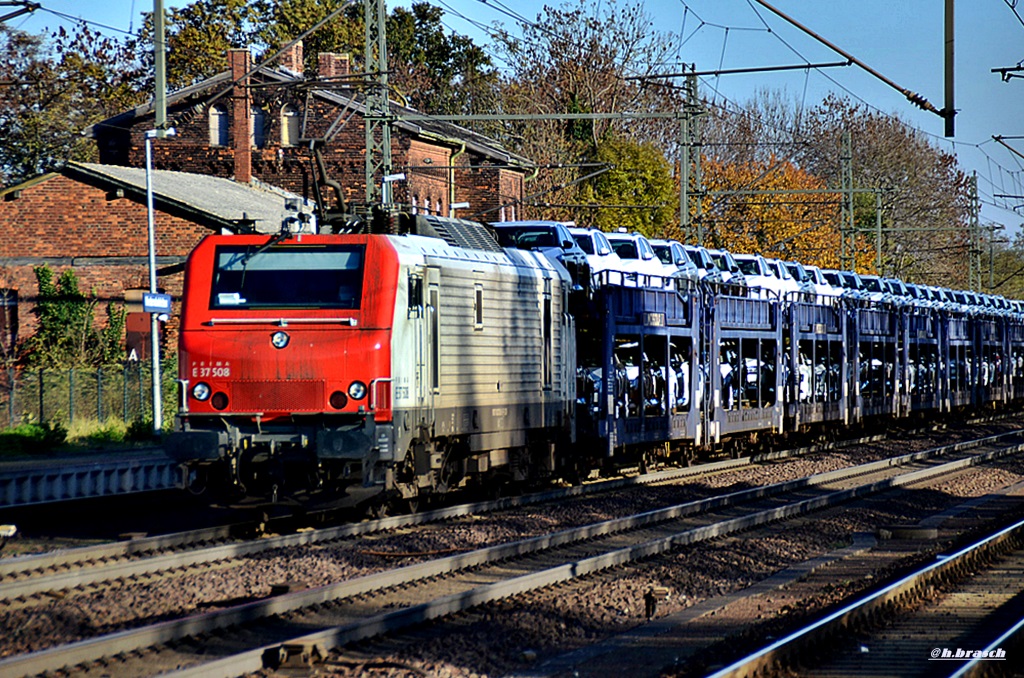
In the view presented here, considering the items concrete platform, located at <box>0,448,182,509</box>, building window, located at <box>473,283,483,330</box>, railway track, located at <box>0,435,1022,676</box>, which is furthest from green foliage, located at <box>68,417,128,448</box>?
railway track, located at <box>0,435,1022,676</box>

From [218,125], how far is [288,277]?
38.4 m

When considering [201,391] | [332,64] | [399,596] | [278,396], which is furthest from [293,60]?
[399,596]

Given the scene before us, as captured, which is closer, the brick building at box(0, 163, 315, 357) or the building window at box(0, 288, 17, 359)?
the building window at box(0, 288, 17, 359)

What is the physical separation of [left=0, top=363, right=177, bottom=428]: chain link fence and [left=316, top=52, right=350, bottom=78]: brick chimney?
22145 mm

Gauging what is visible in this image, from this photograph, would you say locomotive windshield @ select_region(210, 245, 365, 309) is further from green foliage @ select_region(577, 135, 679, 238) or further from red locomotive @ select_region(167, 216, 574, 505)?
green foliage @ select_region(577, 135, 679, 238)

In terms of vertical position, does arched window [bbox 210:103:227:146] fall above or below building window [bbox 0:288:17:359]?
above

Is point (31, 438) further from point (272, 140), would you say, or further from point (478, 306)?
point (272, 140)

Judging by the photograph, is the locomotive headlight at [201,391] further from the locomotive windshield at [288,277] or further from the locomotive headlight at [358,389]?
the locomotive headlight at [358,389]

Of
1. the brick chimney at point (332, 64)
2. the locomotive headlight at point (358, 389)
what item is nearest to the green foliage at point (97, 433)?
the locomotive headlight at point (358, 389)

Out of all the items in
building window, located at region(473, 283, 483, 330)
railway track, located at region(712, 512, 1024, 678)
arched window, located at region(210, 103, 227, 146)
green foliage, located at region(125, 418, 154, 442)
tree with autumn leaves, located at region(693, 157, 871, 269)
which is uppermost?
arched window, located at region(210, 103, 227, 146)

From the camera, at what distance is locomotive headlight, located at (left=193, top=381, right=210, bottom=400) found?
47.2 feet

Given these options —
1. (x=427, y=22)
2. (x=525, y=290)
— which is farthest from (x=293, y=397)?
(x=427, y=22)

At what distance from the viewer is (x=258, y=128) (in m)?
52.3

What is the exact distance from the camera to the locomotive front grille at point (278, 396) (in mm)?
14141
